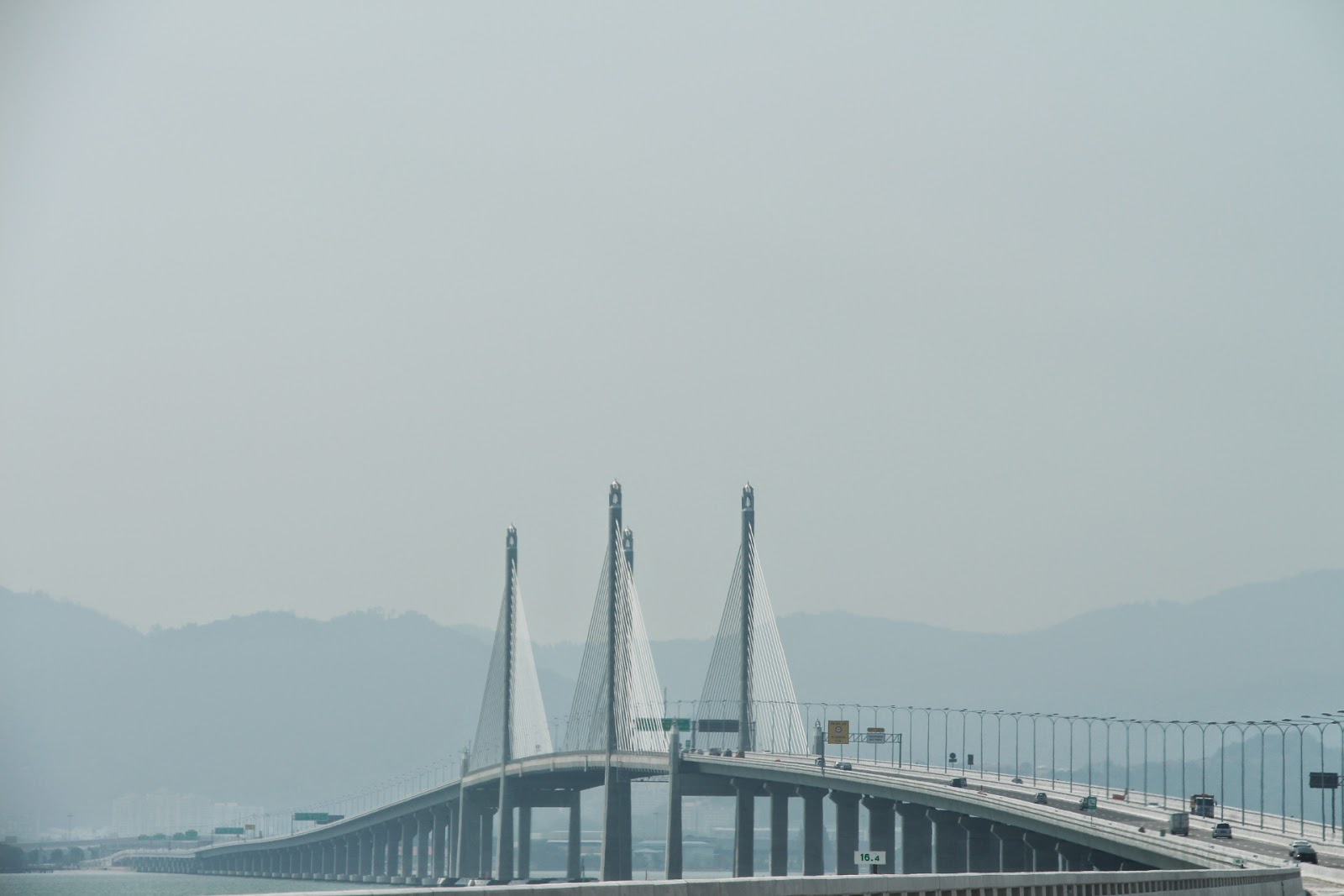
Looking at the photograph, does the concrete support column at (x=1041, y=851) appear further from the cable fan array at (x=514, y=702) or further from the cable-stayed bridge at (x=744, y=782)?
the cable fan array at (x=514, y=702)

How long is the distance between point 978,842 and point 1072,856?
30.7ft

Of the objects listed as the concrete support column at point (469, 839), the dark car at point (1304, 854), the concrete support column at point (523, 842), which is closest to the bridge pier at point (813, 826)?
the concrete support column at point (523, 842)

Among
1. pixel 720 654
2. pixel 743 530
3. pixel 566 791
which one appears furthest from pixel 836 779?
pixel 566 791

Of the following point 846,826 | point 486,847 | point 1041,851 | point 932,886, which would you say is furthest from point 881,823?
point 932,886

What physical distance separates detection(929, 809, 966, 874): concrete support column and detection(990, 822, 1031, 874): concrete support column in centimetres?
204

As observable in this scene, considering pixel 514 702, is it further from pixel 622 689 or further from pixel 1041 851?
pixel 1041 851

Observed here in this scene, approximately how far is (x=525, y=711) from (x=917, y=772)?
56201 mm

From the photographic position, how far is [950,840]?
11862 centimetres

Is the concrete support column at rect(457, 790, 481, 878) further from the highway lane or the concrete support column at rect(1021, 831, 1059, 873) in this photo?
the concrete support column at rect(1021, 831, 1059, 873)

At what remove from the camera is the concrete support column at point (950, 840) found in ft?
386

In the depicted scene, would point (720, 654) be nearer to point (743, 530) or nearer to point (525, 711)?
point (743, 530)

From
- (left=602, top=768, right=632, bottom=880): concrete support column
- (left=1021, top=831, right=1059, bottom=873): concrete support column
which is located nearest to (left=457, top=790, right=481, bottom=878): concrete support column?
(left=602, top=768, right=632, bottom=880): concrete support column

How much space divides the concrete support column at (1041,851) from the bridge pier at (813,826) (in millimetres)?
24990

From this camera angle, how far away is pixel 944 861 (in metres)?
117
